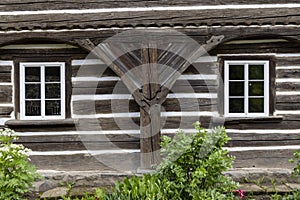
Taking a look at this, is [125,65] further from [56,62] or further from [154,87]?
[56,62]

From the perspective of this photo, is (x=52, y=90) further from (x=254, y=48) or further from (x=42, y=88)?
(x=254, y=48)

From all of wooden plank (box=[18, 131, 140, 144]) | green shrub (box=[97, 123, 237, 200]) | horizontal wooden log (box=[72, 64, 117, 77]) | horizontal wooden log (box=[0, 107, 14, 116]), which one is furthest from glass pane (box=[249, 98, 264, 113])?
horizontal wooden log (box=[0, 107, 14, 116])

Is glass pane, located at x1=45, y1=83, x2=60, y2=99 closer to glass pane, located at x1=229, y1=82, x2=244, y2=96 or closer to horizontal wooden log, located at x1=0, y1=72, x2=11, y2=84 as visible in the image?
horizontal wooden log, located at x1=0, y1=72, x2=11, y2=84

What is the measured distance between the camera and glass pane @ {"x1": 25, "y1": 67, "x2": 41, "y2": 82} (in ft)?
24.6

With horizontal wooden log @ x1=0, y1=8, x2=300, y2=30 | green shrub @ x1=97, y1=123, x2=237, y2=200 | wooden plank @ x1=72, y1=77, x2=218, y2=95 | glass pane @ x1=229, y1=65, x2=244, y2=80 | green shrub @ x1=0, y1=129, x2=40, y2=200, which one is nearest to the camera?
green shrub @ x1=97, y1=123, x2=237, y2=200

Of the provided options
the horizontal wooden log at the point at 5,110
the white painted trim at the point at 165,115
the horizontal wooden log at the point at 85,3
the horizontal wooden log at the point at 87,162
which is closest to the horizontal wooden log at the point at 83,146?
the horizontal wooden log at the point at 87,162

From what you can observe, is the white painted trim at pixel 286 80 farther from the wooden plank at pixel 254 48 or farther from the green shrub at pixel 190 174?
the green shrub at pixel 190 174

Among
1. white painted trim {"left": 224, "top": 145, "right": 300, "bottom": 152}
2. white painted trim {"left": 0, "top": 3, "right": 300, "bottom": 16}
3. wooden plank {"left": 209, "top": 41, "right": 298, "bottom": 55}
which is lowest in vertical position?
white painted trim {"left": 224, "top": 145, "right": 300, "bottom": 152}

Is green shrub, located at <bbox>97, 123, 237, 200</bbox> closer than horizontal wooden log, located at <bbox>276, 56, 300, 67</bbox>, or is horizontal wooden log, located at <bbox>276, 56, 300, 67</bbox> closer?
green shrub, located at <bbox>97, 123, 237, 200</bbox>

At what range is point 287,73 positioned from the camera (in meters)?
7.45

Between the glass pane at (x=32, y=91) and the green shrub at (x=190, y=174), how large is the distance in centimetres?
299

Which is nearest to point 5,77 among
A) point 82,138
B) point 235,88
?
point 82,138

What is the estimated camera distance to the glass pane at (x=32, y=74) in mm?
7488

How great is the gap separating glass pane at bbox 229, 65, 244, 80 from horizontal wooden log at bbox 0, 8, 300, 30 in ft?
2.70
